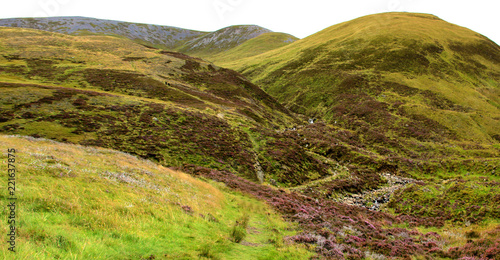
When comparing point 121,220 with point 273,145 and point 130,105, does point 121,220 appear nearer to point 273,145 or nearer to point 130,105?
point 273,145

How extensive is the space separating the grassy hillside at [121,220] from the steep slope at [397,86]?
35.5m

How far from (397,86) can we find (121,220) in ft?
288

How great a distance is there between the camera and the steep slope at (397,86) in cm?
5391

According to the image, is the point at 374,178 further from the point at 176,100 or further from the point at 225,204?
the point at 176,100

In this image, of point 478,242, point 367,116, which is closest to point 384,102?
point 367,116

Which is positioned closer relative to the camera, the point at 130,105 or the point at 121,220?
the point at 121,220

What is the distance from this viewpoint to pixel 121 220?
8.82 meters

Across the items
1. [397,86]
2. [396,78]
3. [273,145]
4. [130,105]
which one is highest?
[396,78]

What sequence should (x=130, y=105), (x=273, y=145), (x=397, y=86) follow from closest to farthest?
(x=273, y=145), (x=130, y=105), (x=397, y=86)

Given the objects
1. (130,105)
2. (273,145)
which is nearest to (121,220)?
(273,145)

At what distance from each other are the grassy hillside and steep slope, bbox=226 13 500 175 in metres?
35.5

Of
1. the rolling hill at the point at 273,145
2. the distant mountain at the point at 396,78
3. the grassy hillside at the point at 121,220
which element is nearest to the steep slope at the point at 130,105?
the rolling hill at the point at 273,145

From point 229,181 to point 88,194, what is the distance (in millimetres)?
16598

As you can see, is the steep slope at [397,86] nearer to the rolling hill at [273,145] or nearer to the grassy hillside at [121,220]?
the rolling hill at [273,145]
